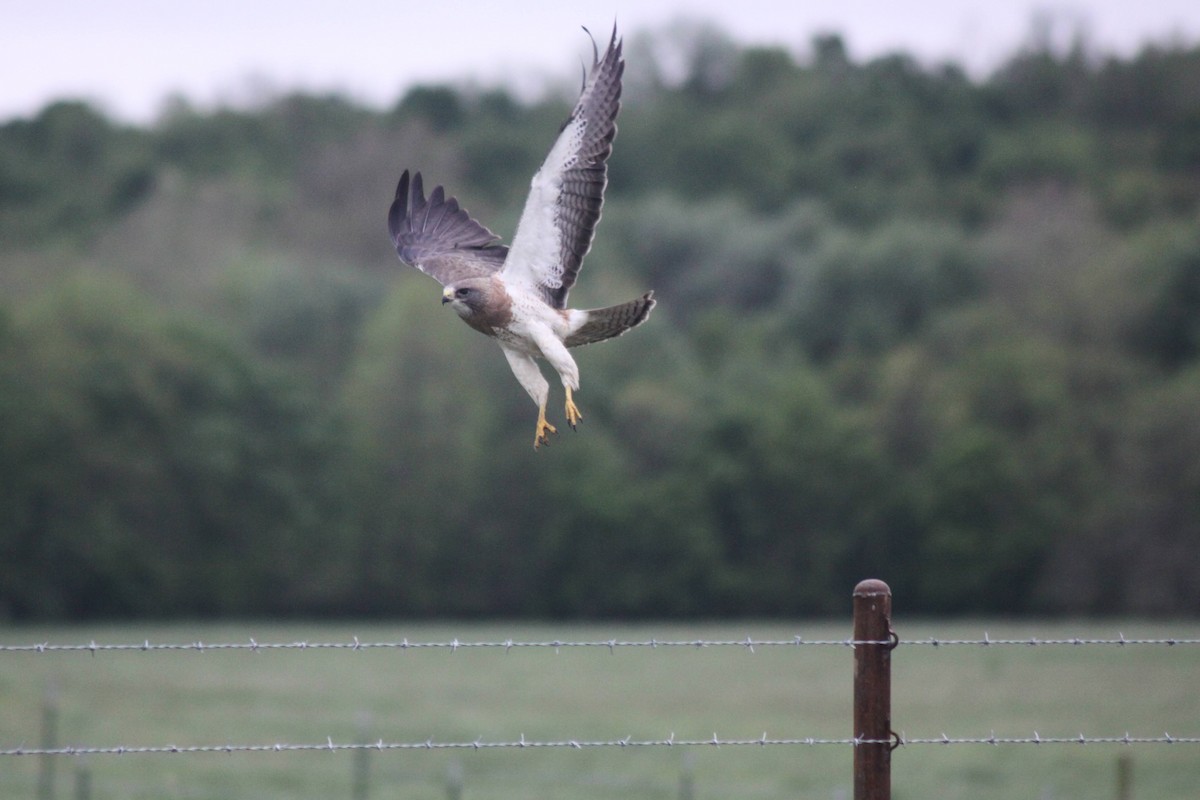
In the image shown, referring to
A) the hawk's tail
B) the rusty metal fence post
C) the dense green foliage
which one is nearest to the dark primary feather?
the hawk's tail

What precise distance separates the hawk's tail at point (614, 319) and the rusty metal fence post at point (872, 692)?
11.0 feet

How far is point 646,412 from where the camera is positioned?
5784 cm

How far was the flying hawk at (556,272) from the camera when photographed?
856 centimetres

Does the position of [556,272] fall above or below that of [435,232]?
below

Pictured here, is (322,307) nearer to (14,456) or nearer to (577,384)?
(14,456)

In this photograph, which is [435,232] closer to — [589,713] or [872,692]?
[872,692]

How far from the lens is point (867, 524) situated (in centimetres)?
5453

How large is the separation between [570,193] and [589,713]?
22.1 metres

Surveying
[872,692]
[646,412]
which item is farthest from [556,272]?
[646,412]

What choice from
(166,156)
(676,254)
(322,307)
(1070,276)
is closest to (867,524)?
(1070,276)

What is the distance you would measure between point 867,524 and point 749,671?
671 inches

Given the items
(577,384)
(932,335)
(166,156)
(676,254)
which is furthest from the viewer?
(166,156)

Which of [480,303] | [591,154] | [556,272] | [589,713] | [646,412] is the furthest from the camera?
[646,412]

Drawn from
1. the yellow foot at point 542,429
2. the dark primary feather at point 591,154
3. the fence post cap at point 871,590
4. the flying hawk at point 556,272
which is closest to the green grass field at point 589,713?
the yellow foot at point 542,429
